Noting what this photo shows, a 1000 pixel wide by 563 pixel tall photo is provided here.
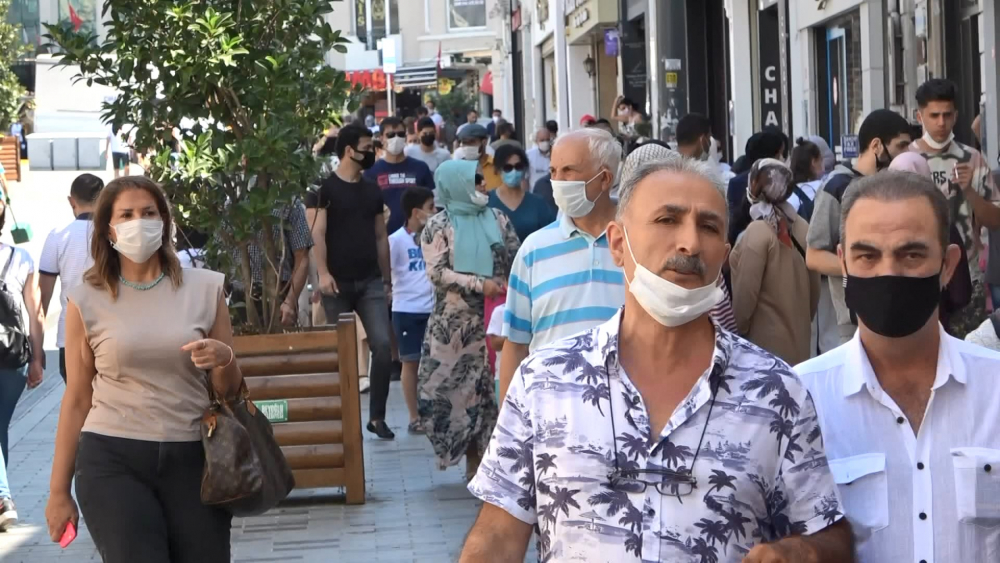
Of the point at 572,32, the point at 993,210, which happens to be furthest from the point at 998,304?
the point at 572,32

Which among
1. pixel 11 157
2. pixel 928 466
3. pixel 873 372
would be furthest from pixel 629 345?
pixel 11 157

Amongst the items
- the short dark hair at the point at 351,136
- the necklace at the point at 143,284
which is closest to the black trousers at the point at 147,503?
the necklace at the point at 143,284

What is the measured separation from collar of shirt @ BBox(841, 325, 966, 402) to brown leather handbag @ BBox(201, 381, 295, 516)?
2583 millimetres

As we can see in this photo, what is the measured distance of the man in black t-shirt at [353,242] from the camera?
33.3ft

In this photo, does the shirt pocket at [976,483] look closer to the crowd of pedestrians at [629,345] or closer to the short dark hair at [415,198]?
the crowd of pedestrians at [629,345]

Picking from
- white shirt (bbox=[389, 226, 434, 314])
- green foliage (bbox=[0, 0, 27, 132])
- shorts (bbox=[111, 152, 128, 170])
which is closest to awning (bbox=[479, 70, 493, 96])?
shorts (bbox=[111, 152, 128, 170])

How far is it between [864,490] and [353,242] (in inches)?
295

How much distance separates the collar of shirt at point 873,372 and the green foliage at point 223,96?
5.69 meters

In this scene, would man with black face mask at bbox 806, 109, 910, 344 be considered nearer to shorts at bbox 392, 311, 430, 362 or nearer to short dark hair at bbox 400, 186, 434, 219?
shorts at bbox 392, 311, 430, 362

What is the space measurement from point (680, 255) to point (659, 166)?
23 centimetres

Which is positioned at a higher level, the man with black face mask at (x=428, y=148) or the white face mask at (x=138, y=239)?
the man with black face mask at (x=428, y=148)

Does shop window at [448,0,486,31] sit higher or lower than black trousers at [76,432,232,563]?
higher

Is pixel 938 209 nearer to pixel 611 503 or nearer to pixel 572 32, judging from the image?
pixel 611 503

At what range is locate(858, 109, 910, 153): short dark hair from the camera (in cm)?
780
